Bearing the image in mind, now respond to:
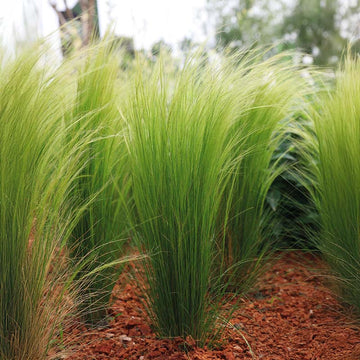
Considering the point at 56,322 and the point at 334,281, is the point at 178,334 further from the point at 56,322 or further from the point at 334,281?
the point at 334,281

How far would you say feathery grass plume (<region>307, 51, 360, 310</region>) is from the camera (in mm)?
2232

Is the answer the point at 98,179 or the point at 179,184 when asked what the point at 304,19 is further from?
the point at 179,184

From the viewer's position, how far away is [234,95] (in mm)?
2002

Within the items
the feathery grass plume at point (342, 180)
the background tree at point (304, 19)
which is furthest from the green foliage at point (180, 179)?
the background tree at point (304, 19)

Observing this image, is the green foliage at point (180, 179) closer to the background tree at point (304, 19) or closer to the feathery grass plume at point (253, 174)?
the feathery grass plume at point (253, 174)

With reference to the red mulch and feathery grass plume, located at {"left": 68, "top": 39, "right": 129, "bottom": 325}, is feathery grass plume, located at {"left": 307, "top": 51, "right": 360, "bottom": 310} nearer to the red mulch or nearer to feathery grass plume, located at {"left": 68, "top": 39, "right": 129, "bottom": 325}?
the red mulch

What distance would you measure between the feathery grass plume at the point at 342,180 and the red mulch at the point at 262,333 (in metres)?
0.19

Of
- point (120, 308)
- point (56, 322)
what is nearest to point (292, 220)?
point (120, 308)

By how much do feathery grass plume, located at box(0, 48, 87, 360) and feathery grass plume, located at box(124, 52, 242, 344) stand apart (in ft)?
1.24

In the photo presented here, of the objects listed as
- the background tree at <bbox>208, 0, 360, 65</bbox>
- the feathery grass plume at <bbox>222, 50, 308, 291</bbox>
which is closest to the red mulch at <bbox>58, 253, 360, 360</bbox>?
the feathery grass plume at <bbox>222, 50, 308, 291</bbox>

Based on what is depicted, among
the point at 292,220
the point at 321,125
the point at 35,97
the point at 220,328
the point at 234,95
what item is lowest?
the point at 292,220

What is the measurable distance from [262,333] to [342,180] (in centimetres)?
85

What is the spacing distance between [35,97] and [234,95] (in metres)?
0.83

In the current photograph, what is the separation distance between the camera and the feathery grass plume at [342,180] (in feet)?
7.32
